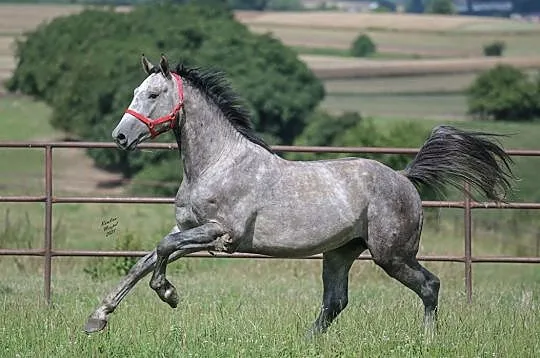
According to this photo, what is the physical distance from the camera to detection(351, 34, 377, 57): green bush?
280ft

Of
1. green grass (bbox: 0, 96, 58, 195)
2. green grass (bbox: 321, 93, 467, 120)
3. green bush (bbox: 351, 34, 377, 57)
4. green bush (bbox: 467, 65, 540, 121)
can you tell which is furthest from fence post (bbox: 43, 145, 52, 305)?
green bush (bbox: 351, 34, 377, 57)

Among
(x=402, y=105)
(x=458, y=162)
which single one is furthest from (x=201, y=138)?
(x=402, y=105)

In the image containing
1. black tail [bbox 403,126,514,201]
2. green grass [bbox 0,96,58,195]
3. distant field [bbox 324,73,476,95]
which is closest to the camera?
black tail [bbox 403,126,514,201]

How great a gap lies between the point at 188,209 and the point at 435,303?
1.71 metres

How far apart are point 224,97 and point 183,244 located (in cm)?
100

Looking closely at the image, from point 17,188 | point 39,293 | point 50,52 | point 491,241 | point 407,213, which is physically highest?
point 407,213

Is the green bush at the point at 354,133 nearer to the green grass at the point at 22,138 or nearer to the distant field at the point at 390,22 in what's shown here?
the green grass at the point at 22,138

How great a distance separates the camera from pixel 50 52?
68375 mm

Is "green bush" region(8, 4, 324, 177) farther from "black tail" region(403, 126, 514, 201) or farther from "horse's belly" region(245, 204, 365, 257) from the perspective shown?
"horse's belly" region(245, 204, 365, 257)

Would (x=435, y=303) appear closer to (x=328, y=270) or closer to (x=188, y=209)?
(x=328, y=270)

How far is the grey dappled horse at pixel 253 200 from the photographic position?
760 centimetres

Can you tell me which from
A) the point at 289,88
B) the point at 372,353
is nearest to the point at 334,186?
the point at 372,353

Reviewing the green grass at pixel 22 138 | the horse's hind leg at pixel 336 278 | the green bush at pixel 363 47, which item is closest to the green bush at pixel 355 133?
the green grass at pixel 22 138

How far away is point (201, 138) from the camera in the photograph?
7812 mm
